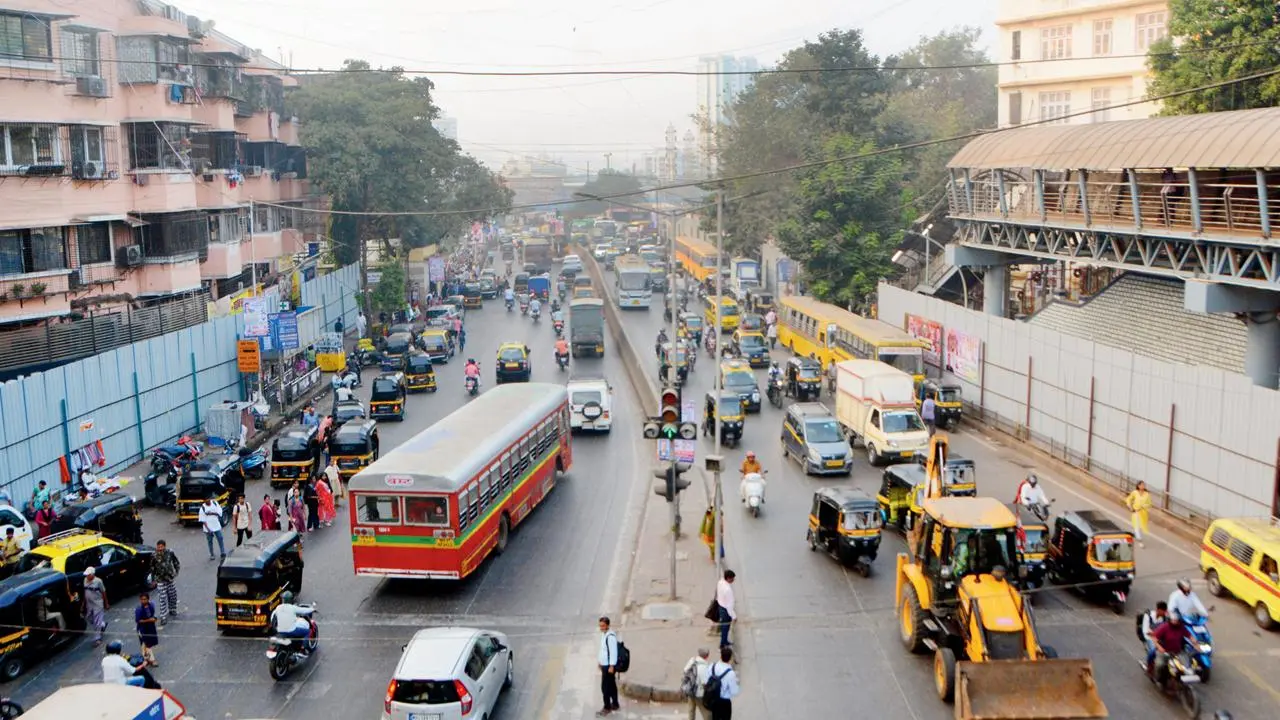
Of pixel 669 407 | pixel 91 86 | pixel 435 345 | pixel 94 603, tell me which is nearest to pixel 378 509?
pixel 94 603

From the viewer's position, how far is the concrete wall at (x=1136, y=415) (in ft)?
76.1

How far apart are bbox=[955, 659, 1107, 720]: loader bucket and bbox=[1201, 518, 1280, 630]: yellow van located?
6120 mm

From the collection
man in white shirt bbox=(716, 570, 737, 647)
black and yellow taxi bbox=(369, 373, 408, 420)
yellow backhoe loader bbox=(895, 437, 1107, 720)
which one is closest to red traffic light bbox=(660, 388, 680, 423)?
man in white shirt bbox=(716, 570, 737, 647)

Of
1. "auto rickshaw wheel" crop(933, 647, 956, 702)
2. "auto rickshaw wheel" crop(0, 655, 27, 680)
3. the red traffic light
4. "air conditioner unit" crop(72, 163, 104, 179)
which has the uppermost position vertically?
"air conditioner unit" crop(72, 163, 104, 179)

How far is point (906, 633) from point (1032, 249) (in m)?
20.9

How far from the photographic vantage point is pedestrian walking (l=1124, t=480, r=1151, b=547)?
23578 mm

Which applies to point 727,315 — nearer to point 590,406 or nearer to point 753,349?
point 753,349

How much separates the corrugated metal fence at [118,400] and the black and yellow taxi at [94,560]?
18.0 feet

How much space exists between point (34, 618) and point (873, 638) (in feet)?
42.5

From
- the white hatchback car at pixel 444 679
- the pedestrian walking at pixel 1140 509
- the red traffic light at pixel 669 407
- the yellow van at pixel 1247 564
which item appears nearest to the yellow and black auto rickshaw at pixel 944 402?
the pedestrian walking at pixel 1140 509

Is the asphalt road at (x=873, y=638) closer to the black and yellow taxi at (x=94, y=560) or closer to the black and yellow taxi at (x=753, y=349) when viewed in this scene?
the black and yellow taxi at (x=94, y=560)

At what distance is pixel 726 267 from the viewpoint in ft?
286

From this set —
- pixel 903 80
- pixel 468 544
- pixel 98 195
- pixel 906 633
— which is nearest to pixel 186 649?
pixel 468 544

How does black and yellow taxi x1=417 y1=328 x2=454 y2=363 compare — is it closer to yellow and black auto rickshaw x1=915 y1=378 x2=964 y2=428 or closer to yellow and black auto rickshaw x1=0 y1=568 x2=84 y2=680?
yellow and black auto rickshaw x1=915 y1=378 x2=964 y2=428
